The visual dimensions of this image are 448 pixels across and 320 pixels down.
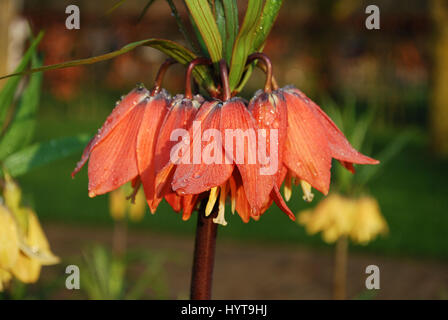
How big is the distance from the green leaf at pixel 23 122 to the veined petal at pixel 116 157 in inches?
12.1

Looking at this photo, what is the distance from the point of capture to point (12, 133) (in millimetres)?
970

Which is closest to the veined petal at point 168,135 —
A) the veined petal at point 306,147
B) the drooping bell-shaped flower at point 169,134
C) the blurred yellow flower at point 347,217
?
the drooping bell-shaped flower at point 169,134

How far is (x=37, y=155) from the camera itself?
3.13ft

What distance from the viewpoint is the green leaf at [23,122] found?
96 centimetres

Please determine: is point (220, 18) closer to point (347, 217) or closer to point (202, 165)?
point (202, 165)

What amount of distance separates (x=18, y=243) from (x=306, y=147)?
1.37 ft

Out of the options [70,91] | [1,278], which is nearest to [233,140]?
[1,278]

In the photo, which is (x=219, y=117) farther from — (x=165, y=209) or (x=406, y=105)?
(x=406, y=105)

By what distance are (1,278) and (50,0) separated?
13.8 meters

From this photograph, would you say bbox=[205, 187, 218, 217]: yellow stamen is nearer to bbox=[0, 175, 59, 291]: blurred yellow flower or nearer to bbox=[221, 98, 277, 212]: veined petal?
bbox=[221, 98, 277, 212]: veined petal

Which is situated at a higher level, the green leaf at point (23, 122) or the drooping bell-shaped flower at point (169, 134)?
the green leaf at point (23, 122)

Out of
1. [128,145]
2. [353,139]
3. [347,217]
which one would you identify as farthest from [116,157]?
[347,217]

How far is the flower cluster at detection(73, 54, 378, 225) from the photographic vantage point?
2.09ft

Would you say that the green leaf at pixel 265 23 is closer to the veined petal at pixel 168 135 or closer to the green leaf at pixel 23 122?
the veined petal at pixel 168 135
